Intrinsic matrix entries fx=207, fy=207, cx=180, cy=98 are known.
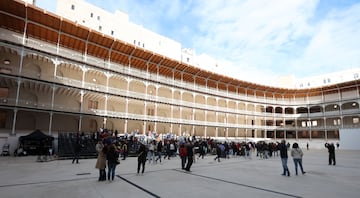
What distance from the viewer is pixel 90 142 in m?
19.7

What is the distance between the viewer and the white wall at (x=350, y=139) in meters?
37.3

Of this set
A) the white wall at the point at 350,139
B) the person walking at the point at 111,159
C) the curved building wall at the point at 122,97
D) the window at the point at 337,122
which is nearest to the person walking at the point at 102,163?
the person walking at the point at 111,159

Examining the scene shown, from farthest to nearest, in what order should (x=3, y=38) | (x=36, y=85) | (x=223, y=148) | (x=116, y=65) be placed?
(x=116, y=65), (x=36, y=85), (x=3, y=38), (x=223, y=148)

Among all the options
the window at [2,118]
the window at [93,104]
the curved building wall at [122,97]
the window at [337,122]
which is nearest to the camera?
the window at [2,118]

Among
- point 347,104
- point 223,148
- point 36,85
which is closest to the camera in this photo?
point 223,148

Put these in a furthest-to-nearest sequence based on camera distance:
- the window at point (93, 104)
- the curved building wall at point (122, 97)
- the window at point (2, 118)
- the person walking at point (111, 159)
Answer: the window at point (93, 104)
the curved building wall at point (122, 97)
the window at point (2, 118)
the person walking at point (111, 159)

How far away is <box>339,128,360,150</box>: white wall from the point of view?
37.3 metres

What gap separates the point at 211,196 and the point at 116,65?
27.2 metres

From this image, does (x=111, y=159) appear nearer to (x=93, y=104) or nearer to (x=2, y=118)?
(x=2, y=118)

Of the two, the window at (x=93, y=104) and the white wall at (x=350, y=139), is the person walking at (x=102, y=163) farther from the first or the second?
the white wall at (x=350, y=139)

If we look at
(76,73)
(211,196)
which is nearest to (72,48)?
(76,73)

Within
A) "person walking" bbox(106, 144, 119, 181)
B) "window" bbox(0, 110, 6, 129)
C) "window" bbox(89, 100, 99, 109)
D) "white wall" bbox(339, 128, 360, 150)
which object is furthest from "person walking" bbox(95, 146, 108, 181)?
"white wall" bbox(339, 128, 360, 150)

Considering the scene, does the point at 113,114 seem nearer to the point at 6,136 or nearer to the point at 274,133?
the point at 6,136

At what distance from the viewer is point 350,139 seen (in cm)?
3834
